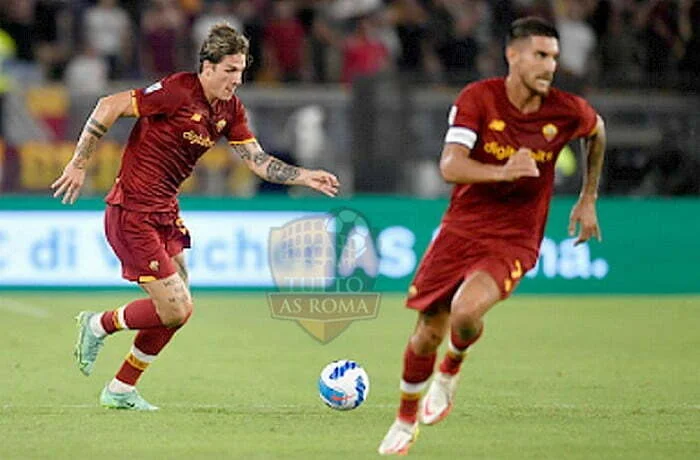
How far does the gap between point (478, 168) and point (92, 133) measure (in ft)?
8.44

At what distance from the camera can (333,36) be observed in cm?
2030

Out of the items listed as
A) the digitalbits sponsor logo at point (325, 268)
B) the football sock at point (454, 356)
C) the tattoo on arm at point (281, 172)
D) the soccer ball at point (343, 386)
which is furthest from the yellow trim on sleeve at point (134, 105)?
the digitalbits sponsor logo at point (325, 268)

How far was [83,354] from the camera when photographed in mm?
9984

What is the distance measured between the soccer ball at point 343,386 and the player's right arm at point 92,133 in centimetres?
177

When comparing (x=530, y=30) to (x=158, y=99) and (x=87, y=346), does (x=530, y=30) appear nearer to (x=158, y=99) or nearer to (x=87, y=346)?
(x=158, y=99)

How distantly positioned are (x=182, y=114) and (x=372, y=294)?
7.99 meters

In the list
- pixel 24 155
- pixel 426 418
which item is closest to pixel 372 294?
pixel 24 155

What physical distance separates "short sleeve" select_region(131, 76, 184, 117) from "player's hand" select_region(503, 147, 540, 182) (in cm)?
250

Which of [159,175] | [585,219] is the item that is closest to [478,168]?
[585,219]

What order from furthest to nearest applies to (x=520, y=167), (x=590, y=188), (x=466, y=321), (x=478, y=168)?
(x=590, y=188) → (x=466, y=321) → (x=478, y=168) → (x=520, y=167)

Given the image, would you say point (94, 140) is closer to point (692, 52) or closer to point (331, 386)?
point (331, 386)

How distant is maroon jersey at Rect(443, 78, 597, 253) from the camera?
822cm

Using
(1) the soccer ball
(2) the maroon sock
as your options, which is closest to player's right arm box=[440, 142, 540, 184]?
(1) the soccer ball

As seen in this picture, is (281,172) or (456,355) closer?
(456,355)
